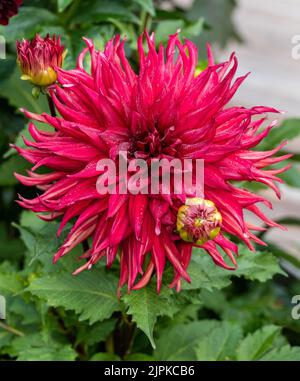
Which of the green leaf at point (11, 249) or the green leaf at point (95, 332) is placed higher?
the green leaf at point (11, 249)

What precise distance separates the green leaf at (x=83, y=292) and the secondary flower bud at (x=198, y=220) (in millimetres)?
Answer: 154

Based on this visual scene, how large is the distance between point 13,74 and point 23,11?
10cm

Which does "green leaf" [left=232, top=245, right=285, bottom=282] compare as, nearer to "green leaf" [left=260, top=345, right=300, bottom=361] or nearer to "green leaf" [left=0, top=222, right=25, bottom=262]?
"green leaf" [left=260, top=345, right=300, bottom=361]

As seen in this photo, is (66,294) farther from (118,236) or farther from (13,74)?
(13,74)

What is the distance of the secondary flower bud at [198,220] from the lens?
487 mm

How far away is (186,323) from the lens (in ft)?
2.79

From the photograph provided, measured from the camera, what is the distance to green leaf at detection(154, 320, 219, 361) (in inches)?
30.1

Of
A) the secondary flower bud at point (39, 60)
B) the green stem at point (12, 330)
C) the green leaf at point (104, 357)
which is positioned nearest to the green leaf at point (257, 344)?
the green leaf at point (104, 357)

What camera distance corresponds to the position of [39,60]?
58cm

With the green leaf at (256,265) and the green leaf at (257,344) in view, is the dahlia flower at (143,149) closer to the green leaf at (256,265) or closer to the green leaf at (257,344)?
the green leaf at (256,265)

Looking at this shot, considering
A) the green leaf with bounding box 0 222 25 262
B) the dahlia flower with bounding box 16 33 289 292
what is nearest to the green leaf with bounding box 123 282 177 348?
the dahlia flower with bounding box 16 33 289 292

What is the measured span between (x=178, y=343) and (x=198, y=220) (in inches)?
13.2

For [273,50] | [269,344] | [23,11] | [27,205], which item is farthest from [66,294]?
[273,50]

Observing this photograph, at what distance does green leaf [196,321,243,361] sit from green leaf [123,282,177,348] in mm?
178
